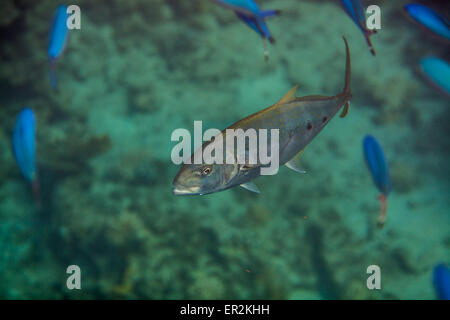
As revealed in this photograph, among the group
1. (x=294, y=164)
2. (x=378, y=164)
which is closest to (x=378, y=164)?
(x=378, y=164)

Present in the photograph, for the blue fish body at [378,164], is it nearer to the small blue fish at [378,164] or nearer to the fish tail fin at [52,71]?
the small blue fish at [378,164]

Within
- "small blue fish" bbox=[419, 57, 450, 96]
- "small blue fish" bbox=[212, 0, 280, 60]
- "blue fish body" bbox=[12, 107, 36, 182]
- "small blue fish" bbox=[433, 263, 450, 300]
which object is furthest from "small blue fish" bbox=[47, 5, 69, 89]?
"small blue fish" bbox=[433, 263, 450, 300]

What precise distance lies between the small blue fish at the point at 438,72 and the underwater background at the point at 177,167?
2202 mm

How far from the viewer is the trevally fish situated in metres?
1.51

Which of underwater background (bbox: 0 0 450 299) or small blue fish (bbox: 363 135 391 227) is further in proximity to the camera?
underwater background (bbox: 0 0 450 299)

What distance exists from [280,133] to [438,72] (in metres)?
1.70

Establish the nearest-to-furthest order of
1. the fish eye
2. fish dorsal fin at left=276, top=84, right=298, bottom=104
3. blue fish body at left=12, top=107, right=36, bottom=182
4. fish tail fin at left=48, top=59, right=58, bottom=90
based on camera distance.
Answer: the fish eye → fish dorsal fin at left=276, top=84, right=298, bottom=104 → blue fish body at left=12, top=107, right=36, bottom=182 → fish tail fin at left=48, top=59, right=58, bottom=90

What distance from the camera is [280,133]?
5.16 feet

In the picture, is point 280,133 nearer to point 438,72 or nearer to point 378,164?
point 378,164

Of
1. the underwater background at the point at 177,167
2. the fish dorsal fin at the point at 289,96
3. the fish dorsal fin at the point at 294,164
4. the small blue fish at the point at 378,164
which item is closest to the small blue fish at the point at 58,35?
the fish dorsal fin at the point at 289,96

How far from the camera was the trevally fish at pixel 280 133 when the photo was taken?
151cm

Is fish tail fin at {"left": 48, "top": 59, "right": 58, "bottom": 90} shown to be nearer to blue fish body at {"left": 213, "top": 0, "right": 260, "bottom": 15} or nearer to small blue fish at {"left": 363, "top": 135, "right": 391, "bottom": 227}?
blue fish body at {"left": 213, "top": 0, "right": 260, "bottom": 15}

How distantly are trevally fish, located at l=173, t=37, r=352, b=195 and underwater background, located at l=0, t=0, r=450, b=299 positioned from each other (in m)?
2.14

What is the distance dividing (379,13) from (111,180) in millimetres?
6747
